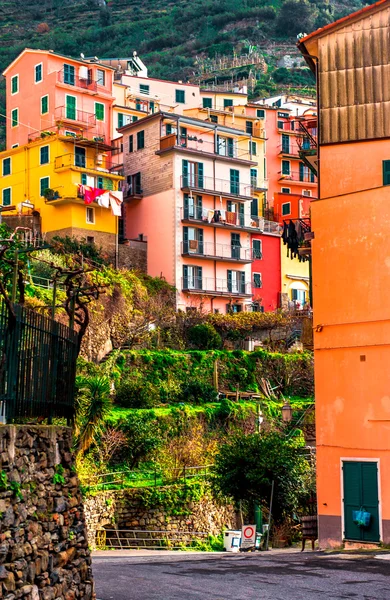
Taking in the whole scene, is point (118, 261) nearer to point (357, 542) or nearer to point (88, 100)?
point (88, 100)

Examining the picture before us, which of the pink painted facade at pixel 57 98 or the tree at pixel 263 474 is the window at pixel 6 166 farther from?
the tree at pixel 263 474

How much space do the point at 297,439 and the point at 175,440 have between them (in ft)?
24.9

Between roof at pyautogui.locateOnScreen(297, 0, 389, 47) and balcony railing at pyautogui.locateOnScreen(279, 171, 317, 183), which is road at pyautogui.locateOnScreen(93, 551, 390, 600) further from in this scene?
balcony railing at pyautogui.locateOnScreen(279, 171, 317, 183)

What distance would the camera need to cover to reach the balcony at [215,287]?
64275 mm

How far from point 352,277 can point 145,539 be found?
1410cm

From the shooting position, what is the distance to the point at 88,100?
235 feet

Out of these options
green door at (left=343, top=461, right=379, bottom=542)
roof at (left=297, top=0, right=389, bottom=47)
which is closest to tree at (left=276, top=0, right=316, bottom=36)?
roof at (left=297, top=0, right=389, bottom=47)

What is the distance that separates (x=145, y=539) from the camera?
119 feet

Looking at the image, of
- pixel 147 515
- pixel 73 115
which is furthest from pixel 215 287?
pixel 147 515

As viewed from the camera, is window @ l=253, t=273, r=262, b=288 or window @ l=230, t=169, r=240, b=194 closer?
window @ l=230, t=169, r=240, b=194

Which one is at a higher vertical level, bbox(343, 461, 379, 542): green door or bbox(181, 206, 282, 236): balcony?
bbox(181, 206, 282, 236): balcony

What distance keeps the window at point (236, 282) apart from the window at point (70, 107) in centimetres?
1524

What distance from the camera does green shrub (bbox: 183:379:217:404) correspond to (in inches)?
1997

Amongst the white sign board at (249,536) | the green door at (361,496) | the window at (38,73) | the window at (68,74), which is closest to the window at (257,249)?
the window at (68,74)
